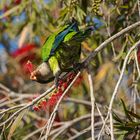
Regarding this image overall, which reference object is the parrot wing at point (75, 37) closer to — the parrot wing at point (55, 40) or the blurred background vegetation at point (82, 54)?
the parrot wing at point (55, 40)

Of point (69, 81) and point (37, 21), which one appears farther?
point (37, 21)

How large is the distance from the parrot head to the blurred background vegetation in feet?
0.73

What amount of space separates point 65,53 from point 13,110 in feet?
0.91

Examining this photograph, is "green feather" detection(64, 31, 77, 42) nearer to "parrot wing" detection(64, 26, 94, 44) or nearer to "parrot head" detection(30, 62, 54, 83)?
"parrot wing" detection(64, 26, 94, 44)

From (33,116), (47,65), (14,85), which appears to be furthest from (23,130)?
(14,85)

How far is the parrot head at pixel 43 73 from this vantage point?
191 cm

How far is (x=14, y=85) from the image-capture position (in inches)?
173

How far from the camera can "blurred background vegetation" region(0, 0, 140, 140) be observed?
2148 millimetres

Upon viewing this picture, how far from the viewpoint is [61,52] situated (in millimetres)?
1884

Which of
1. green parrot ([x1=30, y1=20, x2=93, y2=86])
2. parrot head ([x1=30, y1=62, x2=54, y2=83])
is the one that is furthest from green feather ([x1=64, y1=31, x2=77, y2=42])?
parrot head ([x1=30, y1=62, x2=54, y2=83])

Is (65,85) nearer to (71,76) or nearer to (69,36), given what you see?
(71,76)

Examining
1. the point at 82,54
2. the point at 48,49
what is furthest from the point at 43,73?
the point at 82,54

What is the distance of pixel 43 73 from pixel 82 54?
53 cm

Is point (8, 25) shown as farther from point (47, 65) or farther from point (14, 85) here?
point (47, 65)
